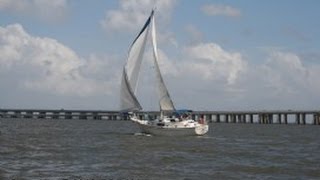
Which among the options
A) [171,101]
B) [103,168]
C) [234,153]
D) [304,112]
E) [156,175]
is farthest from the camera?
[304,112]

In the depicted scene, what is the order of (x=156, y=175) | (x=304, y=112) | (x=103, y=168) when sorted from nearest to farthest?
(x=156, y=175)
(x=103, y=168)
(x=304, y=112)

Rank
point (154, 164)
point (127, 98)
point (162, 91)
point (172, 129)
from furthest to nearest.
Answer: point (162, 91), point (127, 98), point (172, 129), point (154, 164)

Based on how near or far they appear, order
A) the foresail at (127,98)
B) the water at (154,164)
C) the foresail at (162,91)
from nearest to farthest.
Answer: the water at (154,164) < the foresail at (127,98) < the foresail at (162,91)

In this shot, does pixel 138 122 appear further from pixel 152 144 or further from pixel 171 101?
pixel 152 144

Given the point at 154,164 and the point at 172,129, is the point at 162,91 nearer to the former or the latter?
the point at 172,129

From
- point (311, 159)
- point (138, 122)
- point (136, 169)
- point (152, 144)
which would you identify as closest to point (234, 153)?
point (311, 159)

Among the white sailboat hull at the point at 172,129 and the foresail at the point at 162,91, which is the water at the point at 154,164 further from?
the foresail at the point at 162,91

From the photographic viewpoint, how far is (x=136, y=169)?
34375mm

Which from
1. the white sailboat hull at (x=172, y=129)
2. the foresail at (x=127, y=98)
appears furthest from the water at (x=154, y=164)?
the foresail at (x=127, y=98)

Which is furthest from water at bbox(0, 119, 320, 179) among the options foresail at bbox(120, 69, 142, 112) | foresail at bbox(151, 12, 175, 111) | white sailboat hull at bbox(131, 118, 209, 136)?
foresail at bbox(151, 12, 175, 111)

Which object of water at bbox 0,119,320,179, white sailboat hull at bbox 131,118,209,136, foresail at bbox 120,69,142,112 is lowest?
water at bbox 0,119,320,179

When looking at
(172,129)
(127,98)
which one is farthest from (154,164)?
(127,98)

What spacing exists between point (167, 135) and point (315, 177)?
37791 mm

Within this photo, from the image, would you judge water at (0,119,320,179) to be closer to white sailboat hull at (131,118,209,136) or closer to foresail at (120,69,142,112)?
white sailboat hull at (131,118,209,136)
